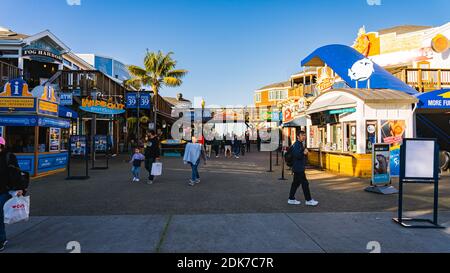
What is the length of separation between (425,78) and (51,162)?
67.0 feet

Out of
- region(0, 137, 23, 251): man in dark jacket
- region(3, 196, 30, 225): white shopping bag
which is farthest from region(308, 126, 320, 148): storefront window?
region(0, 137, 23, 251): man in dark jacket

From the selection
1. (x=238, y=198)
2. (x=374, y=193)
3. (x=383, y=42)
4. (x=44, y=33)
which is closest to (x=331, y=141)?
(x=374, y=193)

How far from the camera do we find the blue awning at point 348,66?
13.7m

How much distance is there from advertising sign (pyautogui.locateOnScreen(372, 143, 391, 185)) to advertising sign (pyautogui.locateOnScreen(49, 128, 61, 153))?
12.7 metres

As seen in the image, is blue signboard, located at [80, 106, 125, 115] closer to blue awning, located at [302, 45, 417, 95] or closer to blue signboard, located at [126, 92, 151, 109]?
blue signboard, located at [126, 92, 151, 109]

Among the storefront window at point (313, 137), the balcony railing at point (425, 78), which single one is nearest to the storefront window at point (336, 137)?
the storefront window at point (313, 137)

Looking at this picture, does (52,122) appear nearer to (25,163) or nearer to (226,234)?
(25,163)

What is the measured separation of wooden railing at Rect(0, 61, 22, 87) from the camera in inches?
575

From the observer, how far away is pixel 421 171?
5414mm

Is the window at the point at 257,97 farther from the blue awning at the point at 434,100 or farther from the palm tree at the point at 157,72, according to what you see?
the blue awning at the point at 434,100

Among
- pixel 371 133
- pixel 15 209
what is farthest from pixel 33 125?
pixel 371 133

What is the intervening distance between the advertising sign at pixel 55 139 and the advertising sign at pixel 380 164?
12745 millimetres
